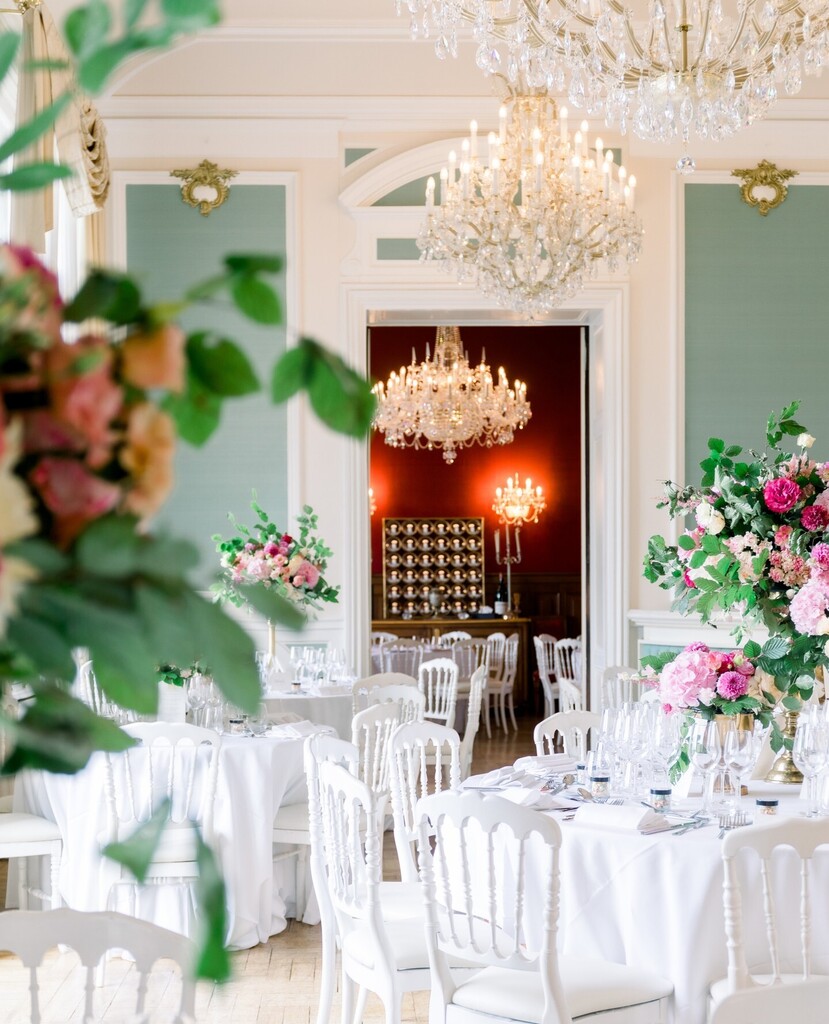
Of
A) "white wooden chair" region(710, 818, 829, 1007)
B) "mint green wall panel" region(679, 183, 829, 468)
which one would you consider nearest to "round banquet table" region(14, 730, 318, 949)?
"white wooden chair" region(710, 818, 829, 1007)

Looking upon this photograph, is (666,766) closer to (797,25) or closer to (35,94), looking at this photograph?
(797,25)

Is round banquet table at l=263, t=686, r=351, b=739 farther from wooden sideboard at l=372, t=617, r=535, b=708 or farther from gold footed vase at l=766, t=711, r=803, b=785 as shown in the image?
wooden sideboard at l=372, t=617, r=535, b=708

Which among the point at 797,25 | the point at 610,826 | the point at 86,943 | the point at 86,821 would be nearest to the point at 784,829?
the point at 610,826

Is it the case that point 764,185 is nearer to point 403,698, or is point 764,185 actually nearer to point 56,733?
point 403,698

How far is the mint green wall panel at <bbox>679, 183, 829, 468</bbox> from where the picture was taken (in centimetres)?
774

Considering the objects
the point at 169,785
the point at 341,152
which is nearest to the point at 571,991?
the point at 169,785

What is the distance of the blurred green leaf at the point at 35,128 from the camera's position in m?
0.48

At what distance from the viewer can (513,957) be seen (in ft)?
9.54

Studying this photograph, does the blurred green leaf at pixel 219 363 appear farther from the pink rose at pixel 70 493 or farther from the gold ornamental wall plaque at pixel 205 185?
the gold ornamental wall plaque at pixel 205 185

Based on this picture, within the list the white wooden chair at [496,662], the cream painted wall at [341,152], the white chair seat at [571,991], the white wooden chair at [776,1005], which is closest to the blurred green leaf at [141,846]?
the white wooden chair at [776,1005]

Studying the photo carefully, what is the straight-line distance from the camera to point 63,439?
1.60 ft

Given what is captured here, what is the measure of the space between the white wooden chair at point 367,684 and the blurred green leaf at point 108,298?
5859 millimetres

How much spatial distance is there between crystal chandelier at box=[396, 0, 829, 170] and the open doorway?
920 centimetres

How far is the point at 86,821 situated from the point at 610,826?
7.96 feet
